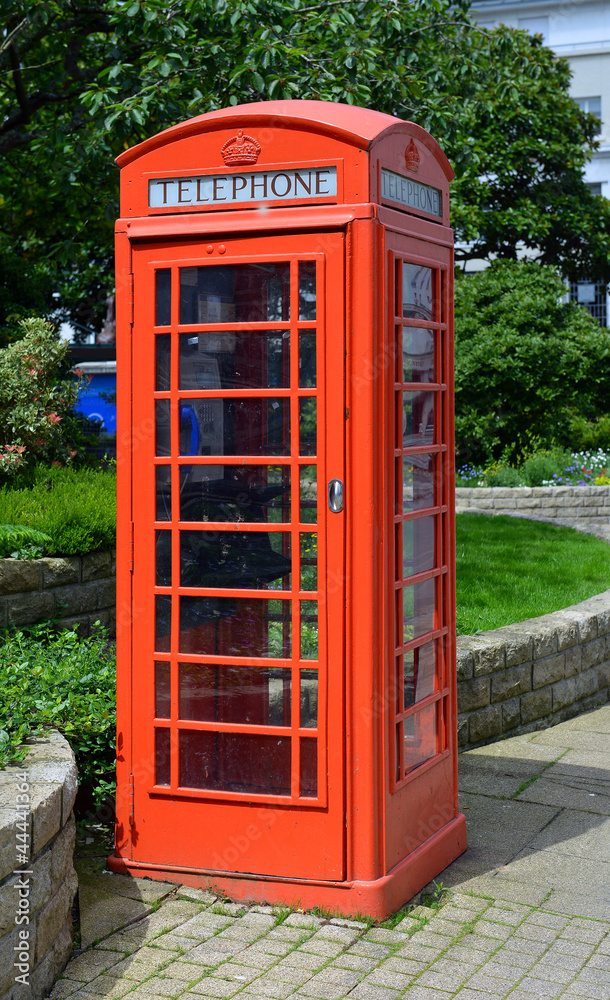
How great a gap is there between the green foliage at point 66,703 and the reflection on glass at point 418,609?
1.33 meters

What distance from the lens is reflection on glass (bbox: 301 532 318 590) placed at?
374 cm

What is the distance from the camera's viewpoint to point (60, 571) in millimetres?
6047

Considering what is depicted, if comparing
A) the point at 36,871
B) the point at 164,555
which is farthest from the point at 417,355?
the point at 36,871

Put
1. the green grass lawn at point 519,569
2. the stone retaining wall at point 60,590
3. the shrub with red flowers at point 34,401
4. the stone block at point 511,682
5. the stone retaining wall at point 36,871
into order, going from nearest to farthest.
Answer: the stone retaining wall at point 36,871
the stone retaining wall at point 60,590
the stone block at point 511,682
the green grass lawn at point 519,569
the shrub with red flowers at point 34,401

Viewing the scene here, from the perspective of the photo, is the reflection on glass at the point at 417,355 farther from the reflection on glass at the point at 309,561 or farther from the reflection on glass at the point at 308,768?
the reflection on glass at the point at 308,768

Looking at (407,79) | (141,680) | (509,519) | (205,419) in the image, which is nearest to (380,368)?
(205,419)

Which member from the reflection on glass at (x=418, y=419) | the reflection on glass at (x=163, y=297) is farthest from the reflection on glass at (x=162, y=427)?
the reflection on glass at (x=418, y=419)

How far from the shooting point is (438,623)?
422cm

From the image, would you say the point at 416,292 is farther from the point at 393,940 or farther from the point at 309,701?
the point at 393,940

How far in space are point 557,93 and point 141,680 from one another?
64.7ft

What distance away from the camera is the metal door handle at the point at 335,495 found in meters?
3.64

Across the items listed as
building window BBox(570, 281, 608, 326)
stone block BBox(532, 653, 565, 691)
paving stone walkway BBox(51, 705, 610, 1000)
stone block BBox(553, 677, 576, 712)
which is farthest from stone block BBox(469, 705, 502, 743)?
building window BBox(570, 281, 608, 326)

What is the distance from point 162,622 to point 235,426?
0.81m

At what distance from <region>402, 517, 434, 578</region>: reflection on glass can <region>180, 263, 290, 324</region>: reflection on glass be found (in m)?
0.98
